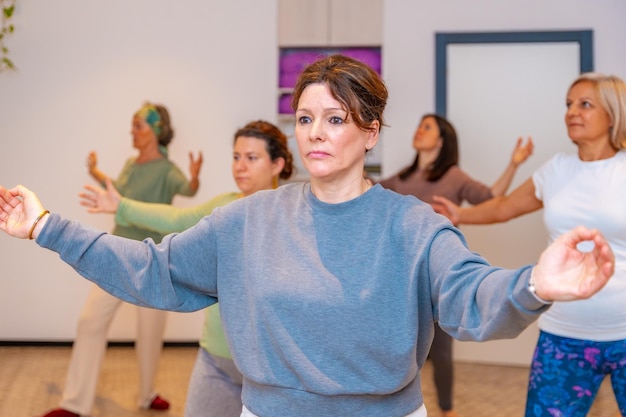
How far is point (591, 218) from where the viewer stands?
2.44m

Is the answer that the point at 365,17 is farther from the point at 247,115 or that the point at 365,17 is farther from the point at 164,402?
the point at 164,402

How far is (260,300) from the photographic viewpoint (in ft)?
5.07

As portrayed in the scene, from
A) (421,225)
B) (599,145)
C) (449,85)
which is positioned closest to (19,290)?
A: (449,85)

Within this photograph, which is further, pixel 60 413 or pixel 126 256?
pixel 60 413

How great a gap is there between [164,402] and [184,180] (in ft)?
3.67

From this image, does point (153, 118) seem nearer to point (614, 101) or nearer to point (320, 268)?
point (614, 101)

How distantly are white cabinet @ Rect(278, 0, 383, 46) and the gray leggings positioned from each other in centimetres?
329

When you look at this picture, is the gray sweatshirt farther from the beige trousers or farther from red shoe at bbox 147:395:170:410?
red shoe at bbox 147:395:170:410

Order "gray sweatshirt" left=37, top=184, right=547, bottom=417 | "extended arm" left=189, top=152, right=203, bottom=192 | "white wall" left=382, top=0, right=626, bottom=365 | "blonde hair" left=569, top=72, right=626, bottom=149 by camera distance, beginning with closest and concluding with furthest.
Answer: "gray sweatshirt" left=37, top=184, right=547, bottom=417 < "blonde hair" left=569, top=72, right=626, bottom=149 < "extended arm" left=189, top=152, right=203, bottom=192 < "white wall" left=382, top=0, right=626, bottom=365

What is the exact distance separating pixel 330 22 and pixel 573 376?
11.5 feet

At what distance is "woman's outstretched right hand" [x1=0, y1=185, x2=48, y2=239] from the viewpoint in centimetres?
158

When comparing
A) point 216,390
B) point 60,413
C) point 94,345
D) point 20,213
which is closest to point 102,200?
point 216,390

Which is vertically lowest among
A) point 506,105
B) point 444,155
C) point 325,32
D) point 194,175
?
point 194,175

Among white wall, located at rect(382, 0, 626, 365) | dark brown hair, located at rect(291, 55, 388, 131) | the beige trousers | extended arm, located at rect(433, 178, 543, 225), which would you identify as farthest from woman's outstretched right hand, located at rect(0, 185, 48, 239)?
white wall, located at rect(382, 0, 626, 365)
